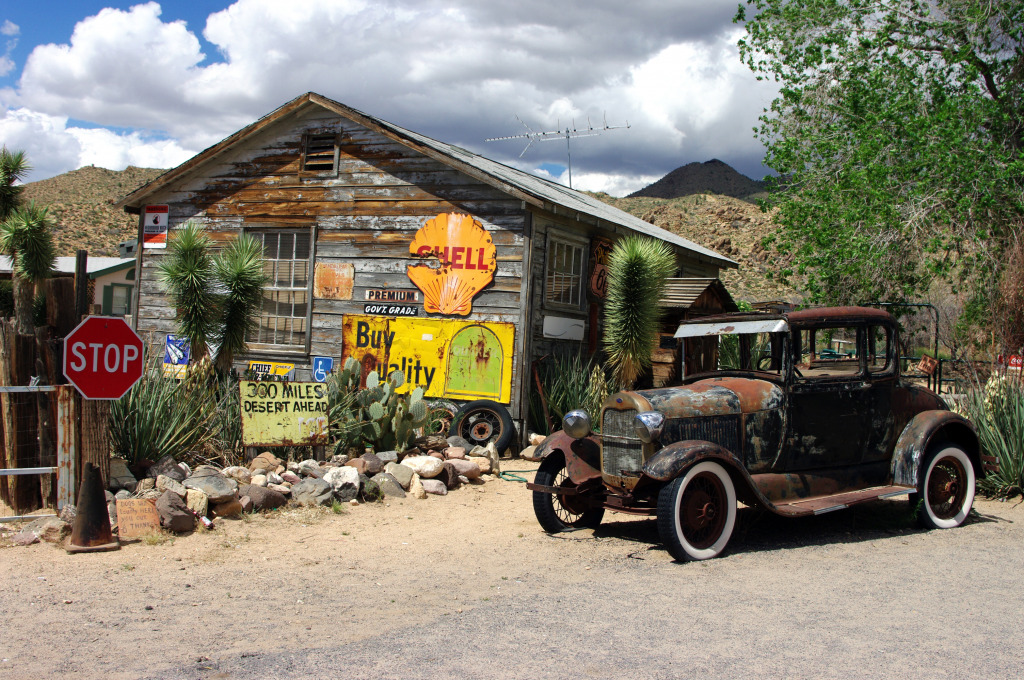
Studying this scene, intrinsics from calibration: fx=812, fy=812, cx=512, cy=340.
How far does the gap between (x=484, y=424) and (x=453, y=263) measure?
244cm

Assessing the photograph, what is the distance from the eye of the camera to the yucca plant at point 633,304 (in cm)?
1131

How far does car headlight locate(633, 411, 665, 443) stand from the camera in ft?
19.9

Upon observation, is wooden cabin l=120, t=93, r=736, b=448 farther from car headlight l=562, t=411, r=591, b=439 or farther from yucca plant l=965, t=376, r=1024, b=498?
yucca plant l=965, t=376, r=1024, b=498

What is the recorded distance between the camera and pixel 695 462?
19.2 ft

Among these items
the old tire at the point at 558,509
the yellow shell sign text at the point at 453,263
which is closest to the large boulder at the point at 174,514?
the old tire at the point at 558,509

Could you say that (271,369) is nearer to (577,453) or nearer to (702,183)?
(577,453)

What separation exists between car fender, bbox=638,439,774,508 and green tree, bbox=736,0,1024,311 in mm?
9539

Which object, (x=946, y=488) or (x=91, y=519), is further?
(x=946, y=488)

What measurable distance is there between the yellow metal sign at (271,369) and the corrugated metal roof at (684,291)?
19.4ft

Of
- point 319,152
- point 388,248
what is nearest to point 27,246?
point 319,152

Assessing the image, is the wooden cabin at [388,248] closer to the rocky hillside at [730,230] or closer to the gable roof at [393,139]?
the gable roof at [393,139]

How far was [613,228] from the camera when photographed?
1322cm

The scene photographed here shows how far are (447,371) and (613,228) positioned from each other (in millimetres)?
3729

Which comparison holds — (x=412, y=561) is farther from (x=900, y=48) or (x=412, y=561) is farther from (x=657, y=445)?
(x=900, y=48)
